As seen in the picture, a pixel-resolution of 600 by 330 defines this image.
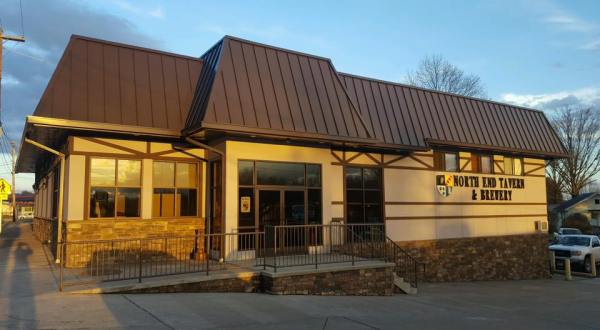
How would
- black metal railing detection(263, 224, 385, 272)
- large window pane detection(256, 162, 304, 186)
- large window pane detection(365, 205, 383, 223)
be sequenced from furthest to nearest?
large window pane detection(365, 205, 383, 223) < large window pane detection(256, 162, 304, 186) < black metal railing detection(263, 224, 385, 272)

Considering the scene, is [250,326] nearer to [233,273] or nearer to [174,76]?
[233,273]

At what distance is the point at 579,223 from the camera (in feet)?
175

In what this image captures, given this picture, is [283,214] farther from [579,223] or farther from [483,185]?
[579,223]

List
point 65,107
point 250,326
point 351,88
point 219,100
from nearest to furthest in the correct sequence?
point 250,326, point 65,107, point 219,100, point 351,88

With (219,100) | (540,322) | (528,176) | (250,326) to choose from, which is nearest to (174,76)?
(219,100)

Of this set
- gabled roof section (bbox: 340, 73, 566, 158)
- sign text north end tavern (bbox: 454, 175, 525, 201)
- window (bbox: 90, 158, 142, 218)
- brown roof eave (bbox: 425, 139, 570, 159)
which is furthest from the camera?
sign text north end tavern (bbox: 454, 175, 525, 201)

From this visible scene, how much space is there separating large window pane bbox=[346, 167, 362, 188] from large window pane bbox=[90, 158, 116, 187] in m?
7.96

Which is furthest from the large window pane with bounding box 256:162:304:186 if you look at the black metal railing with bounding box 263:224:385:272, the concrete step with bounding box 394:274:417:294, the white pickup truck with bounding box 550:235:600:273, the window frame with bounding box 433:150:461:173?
the white pickup truck with bounding box 550:235:600:273

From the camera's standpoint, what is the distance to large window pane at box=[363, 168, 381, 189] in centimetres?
1816

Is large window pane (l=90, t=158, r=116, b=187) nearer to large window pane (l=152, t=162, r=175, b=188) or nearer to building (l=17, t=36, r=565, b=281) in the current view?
building (l=17, t=36, r=565, b=281)

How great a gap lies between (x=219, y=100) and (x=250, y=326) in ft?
24.5

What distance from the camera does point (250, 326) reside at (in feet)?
26.2

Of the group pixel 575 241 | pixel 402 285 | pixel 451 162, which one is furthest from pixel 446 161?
pixel 575 241

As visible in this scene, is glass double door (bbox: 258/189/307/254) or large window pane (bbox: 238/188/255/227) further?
glass double door (bbox: 258/189/307/254)
